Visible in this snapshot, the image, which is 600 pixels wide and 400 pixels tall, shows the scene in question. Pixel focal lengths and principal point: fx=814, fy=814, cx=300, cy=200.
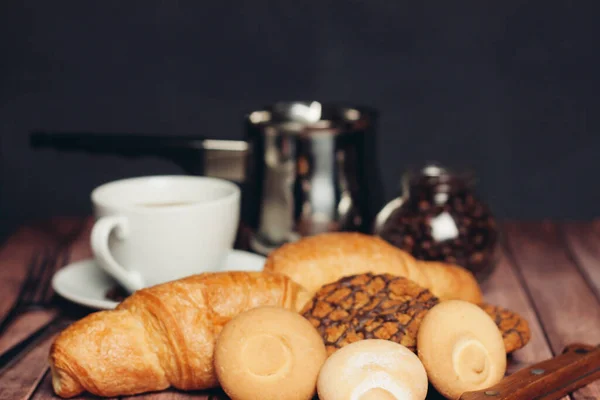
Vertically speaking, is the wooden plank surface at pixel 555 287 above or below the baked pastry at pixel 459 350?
below

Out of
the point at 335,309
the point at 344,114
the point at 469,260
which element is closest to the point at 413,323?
the point at 335,309

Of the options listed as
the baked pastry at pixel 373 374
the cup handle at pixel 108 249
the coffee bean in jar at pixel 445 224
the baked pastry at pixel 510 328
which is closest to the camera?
the baked pastry at pixel 373 374

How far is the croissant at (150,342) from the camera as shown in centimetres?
86

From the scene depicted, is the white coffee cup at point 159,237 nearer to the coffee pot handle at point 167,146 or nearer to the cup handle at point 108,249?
the cup handle at point 108,249

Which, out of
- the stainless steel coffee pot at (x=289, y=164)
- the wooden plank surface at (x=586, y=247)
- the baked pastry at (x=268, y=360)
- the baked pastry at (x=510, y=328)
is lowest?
the wooden plank surface at (x=586, y=247)

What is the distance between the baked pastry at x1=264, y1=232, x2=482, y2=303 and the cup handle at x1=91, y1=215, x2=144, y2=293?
0.63 feet

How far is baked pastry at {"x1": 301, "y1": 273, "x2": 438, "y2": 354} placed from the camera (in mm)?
868

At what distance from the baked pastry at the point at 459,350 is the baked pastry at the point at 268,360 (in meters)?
0.11

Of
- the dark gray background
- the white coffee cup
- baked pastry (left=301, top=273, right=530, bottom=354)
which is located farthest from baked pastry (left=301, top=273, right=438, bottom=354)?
the dark gray background

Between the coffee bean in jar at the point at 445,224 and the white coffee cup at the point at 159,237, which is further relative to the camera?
the coffee bean in jar at the point at 445,224

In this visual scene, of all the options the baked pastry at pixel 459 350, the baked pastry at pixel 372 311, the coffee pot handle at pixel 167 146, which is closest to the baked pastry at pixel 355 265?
the baked pastry at pixel 372 311

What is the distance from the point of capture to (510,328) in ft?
3.15

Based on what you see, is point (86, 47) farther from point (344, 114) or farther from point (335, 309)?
point (335, 309)

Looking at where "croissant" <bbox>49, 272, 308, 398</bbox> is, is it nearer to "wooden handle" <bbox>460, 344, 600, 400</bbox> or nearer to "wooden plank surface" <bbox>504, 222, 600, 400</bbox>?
"wooden handle" <bbox>460, 344, 600, 400</bbox>
